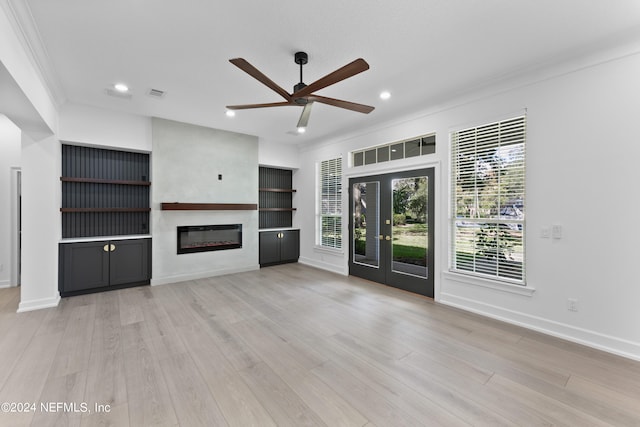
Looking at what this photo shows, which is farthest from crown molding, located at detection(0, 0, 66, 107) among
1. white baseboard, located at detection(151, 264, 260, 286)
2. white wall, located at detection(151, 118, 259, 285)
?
white baseboard, located at detection(151, 264, 260, 286)

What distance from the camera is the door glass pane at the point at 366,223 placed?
5.21 m

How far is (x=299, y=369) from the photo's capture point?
2.41 meters

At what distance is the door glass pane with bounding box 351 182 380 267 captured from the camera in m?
5.21

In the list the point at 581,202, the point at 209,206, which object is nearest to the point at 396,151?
the point at 581,202

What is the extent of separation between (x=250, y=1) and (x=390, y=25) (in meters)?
1.24

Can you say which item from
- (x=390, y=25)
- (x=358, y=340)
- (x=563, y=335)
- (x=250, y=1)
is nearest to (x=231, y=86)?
(x=250, y=1)

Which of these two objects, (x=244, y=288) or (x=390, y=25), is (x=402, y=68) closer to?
(x=390, y=25)

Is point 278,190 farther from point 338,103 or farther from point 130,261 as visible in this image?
point 338,103

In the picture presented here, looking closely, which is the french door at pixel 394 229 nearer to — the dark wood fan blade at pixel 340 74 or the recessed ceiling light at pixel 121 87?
the dark wood fan blade at pixel 340 74

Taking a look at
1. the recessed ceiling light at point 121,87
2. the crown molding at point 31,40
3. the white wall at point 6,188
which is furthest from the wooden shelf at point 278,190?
the white wall at point 6,188

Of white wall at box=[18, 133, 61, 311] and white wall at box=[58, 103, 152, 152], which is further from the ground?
white wall at box=[58, 103, 152, 152]

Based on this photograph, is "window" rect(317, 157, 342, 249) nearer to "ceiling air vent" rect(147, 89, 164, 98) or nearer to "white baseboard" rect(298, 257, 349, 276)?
"white baseboard" rect(298, 257, 349, 276)

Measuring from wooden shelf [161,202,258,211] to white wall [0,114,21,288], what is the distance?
2.52m

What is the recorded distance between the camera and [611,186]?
2732 mm
